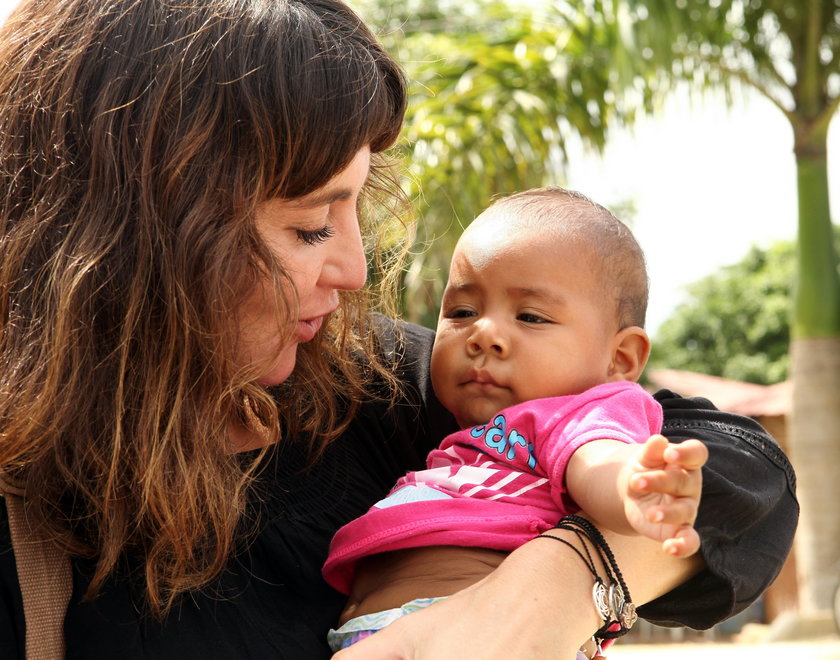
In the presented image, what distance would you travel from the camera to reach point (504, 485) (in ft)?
6.56

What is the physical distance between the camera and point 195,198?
1808 mm

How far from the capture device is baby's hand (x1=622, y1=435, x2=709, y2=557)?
139 cm

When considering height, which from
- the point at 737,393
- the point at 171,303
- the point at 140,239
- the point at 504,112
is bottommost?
the point at 737,393

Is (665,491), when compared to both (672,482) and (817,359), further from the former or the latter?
(817,359)

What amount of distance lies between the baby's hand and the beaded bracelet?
1.27 feet

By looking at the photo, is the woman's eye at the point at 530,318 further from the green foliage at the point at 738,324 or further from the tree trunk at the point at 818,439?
the green foliage at the point at 738,324

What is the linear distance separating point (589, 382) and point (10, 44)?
4.12ft

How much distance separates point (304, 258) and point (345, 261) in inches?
4.1

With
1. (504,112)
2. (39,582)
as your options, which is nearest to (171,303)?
(39,582)

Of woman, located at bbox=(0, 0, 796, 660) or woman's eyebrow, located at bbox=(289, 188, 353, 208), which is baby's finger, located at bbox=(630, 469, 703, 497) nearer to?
woman, located at bbox=(0, 0, 796, 660)

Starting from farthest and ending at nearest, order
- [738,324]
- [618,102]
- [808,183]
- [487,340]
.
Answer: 1. [738,324]
2. [808,183]
3. [618,102]
4. [487,340]

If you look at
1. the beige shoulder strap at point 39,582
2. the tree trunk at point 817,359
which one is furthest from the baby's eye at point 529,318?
the tree trunk at point 817,359

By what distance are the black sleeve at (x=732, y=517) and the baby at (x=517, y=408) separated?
15 centimetres

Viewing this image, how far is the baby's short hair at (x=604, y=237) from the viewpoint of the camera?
7.29 feet
